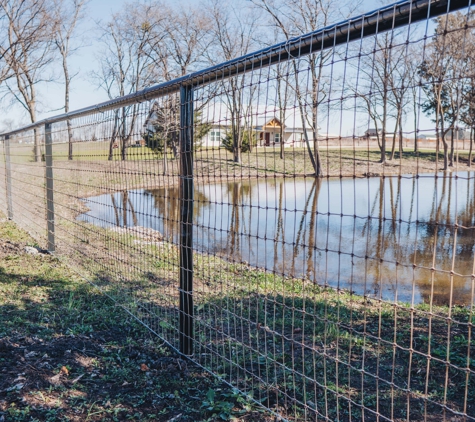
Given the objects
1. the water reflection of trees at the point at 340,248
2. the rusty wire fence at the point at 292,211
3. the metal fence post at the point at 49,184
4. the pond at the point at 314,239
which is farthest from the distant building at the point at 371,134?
the metal fence post at the point at 49,184

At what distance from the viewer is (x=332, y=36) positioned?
2520mm

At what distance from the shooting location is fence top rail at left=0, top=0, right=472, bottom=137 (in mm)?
2127

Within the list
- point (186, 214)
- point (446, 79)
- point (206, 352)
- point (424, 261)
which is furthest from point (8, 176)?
point (446, 79)

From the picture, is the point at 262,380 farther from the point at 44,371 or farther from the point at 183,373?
the point at 44,371

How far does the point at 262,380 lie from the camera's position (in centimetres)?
313

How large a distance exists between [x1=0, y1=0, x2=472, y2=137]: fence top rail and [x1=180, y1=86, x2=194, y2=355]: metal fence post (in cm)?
20

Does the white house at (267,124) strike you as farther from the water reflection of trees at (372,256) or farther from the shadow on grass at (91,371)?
the shadow on grass at (91,371)

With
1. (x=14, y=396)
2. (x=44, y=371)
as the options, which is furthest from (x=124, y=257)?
(x=14, y=396)

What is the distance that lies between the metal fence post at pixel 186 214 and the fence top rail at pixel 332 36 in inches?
7.7

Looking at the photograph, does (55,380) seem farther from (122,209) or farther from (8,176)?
(8,176)

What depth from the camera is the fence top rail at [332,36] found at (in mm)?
2127

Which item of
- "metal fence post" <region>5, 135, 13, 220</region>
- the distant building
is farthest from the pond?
"metal fence post" <region>5, 135, 13, 220</region>

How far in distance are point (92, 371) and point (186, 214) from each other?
120 cm

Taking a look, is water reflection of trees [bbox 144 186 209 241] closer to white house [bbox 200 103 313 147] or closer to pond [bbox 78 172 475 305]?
pond [bbox 78 172 475 305]
